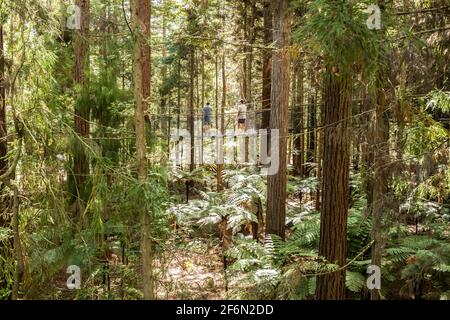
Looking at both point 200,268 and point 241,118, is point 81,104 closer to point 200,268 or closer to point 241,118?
point 200,268

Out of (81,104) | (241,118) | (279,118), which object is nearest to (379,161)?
(279,118)

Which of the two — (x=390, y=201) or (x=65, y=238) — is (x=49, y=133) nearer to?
(x=65, y=238)

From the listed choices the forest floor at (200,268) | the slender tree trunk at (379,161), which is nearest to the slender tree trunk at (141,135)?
the forest floor at (200,268)

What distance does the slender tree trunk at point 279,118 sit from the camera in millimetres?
7470

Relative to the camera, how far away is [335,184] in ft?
16.5

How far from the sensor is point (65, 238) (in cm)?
475

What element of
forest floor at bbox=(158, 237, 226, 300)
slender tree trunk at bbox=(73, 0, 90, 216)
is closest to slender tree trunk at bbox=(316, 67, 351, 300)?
forest floor at bbox=(158, 237, 226, 300)

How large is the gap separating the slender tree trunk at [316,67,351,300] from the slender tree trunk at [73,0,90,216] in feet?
8.99

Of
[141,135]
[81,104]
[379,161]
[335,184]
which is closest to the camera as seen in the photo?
[141,135]

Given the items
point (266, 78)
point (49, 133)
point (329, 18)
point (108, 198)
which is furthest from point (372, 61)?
point (266, 78)

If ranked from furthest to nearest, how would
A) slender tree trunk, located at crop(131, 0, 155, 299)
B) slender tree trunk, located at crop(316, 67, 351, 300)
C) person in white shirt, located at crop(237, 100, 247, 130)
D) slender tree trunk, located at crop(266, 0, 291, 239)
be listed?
person in white shirt, located at crop(237, 100, 247, 130), slender tree trunk, located at crop(266, 0, 291, 239), slender tree trunk, located at crop(316, 67, 351, 300), slender tree trunk, located at crop(131, 0, 155, 299)

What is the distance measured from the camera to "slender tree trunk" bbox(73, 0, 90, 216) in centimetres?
461

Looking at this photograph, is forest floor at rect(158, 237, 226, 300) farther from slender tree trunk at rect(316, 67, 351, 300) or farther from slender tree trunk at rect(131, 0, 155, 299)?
slender tree trunk at rect(316, 67, 351, 300)

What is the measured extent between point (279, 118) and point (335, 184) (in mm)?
3011
